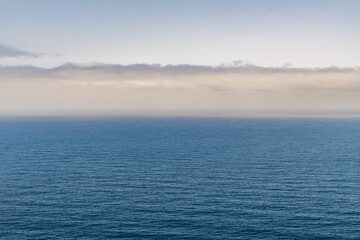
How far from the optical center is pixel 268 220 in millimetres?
71062

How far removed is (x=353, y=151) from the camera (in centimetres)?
14612

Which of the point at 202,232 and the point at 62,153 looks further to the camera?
the point at 62,153

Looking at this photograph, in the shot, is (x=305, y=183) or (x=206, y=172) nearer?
(x=305, y=183)

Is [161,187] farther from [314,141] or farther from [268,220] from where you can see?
[314,141]

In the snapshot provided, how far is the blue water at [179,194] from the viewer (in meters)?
67.3

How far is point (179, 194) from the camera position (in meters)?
87.2

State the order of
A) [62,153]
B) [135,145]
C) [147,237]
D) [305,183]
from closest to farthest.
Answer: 1. [147,237]
2. [305,183]
3. [62,153]
4. [135,145]

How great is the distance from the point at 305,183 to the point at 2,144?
134 meters

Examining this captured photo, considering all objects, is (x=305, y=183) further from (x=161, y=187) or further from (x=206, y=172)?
(x=161, y=187)

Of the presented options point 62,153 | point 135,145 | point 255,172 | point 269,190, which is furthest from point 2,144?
point 269,190

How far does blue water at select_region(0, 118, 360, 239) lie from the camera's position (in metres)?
67.3

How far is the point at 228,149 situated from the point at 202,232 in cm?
8915

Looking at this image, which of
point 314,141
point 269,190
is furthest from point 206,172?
point 314,141

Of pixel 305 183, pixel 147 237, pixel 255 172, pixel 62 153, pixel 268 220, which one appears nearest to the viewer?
pixel 147 237
